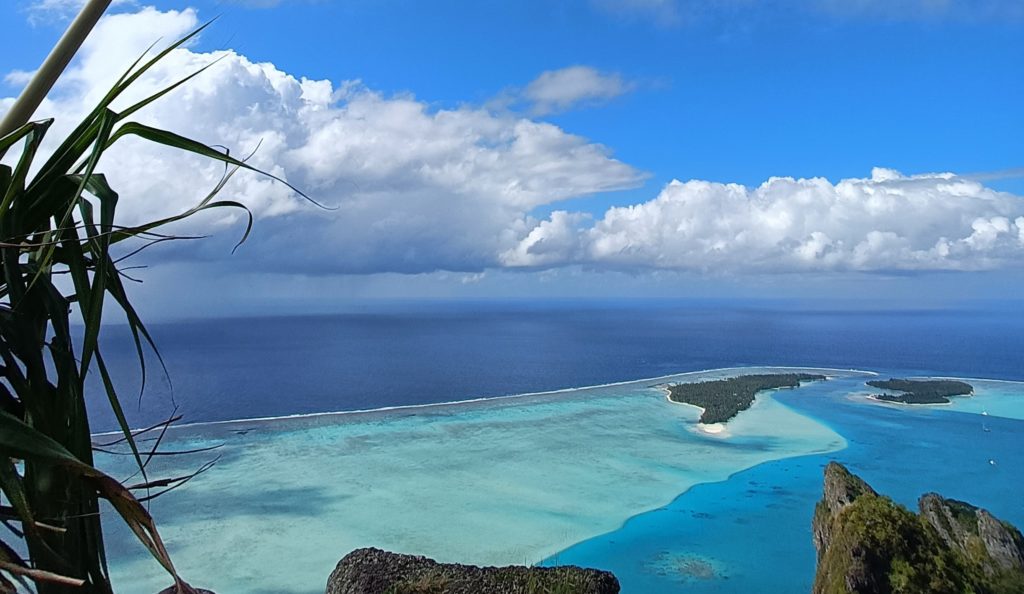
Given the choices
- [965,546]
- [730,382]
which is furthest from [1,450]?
[730,382]

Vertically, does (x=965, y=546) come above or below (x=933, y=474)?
above

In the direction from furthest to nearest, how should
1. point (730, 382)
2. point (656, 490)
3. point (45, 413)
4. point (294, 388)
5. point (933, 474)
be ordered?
point (294, 388), point (730, 382), point (933, 474), point (656, 490), point (45, 413)

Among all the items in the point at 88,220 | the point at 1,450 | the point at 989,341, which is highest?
the point at 88,220

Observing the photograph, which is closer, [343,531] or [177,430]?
[343,531]

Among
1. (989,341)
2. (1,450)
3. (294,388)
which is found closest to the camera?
(1,450)

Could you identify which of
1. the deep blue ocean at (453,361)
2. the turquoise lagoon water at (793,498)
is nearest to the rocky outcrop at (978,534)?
the turquoise lagoon water at (793,498)

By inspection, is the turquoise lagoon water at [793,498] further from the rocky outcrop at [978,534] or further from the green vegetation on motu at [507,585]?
the green vegetation on motu at [507,585]

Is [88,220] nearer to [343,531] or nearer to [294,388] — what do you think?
[343,531]

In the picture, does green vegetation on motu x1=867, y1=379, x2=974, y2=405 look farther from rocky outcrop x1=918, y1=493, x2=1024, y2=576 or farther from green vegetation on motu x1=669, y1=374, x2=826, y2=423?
rocky outcrop x1=918, y1=493, x2=1024, y2=576
